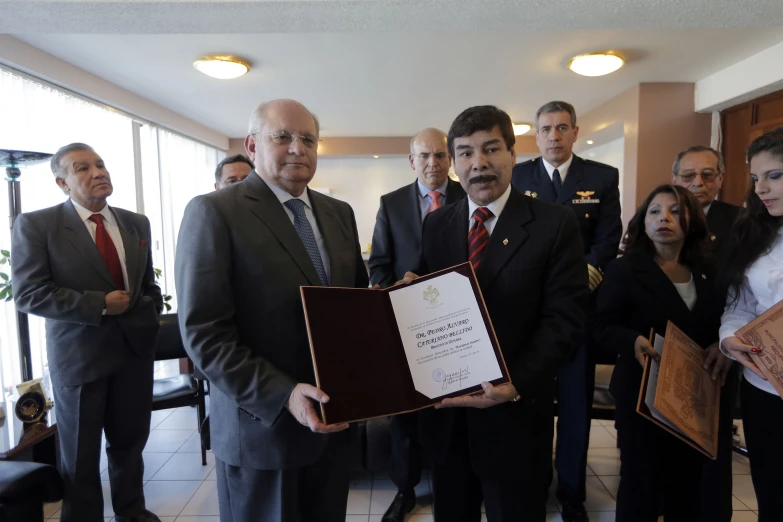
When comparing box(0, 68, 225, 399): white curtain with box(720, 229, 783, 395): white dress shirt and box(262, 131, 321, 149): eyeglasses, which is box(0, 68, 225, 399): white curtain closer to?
box(262, 131, 321, 149): eyeglasses

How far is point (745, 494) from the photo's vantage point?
8.51 ft

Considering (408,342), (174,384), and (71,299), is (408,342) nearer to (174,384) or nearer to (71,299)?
(71,299)

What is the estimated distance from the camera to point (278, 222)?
132cm

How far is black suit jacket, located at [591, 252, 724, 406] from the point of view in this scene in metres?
1.79

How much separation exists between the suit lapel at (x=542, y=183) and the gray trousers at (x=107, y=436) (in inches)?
86.0

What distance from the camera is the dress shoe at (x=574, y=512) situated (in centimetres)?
232

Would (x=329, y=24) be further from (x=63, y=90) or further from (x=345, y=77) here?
(x=63, y=90)

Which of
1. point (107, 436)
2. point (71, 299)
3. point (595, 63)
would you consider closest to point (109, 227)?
point (71, 299)

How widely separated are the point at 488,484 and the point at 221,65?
3985 mm

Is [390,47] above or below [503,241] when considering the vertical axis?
above

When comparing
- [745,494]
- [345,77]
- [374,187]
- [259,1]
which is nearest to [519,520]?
[745,494]

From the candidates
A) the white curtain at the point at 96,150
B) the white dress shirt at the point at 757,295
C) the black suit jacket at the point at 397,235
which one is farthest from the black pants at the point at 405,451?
the white curtain at the point at 96,150

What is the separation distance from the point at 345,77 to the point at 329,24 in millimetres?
2228

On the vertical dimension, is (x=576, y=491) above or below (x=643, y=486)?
below
